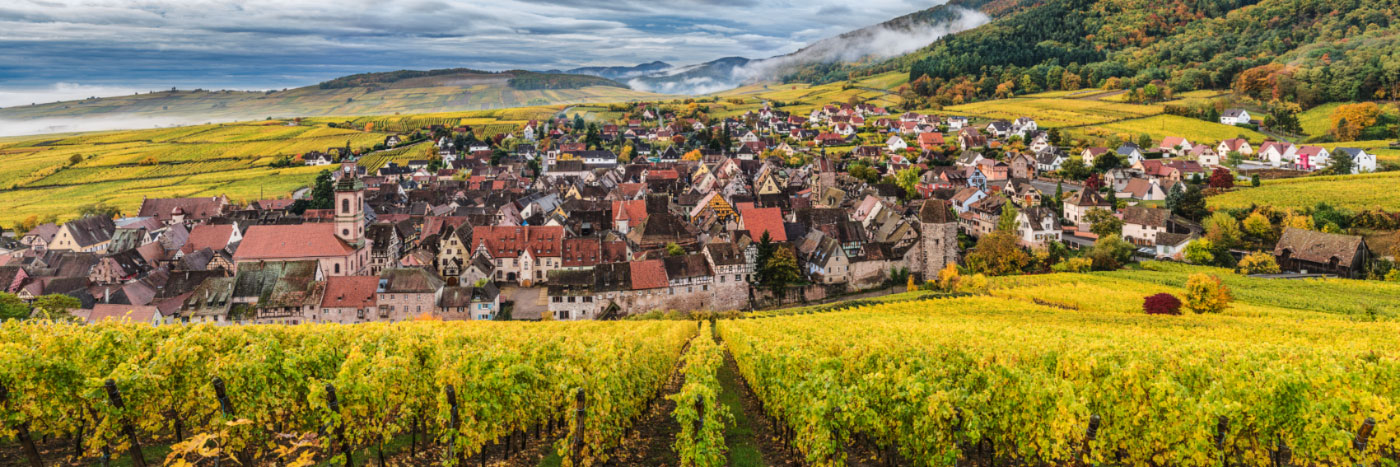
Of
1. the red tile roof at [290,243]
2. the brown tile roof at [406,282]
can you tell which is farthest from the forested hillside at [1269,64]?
the brown tile roof at [406,282]

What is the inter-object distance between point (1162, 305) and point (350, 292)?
58093mm

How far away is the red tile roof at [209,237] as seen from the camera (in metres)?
74.6

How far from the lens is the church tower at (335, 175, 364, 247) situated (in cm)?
6669

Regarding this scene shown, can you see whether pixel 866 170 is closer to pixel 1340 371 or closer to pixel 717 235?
pixel 717 235

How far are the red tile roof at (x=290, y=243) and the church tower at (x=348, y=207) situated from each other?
733mm

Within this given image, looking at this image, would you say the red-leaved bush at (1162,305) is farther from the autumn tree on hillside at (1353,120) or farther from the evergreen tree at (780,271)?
the autumn tree on hillside at (1353,120)

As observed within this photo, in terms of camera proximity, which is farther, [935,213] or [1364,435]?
[935,213]

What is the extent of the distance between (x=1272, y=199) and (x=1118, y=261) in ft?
96.3

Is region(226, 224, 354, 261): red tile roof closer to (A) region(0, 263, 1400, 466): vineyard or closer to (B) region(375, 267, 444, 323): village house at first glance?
(B) region(375, 267, 444, 323): village house

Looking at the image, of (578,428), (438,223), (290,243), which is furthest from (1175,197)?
(290,243)

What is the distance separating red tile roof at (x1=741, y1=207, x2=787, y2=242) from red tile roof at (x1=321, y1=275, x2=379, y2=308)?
34724mm

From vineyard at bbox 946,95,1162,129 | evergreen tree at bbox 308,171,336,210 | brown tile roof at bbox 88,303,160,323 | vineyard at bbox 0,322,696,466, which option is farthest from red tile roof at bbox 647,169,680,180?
vineyard at bbox 0,322,696,466

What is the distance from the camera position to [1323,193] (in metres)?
80.6

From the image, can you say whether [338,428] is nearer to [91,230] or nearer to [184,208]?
[91,230]
